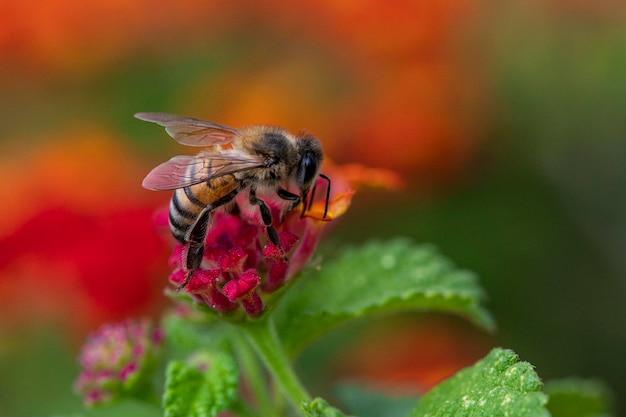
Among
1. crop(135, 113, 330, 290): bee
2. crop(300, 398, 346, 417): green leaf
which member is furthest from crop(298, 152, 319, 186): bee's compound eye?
crop(300, 398, 346, 417): green leaf

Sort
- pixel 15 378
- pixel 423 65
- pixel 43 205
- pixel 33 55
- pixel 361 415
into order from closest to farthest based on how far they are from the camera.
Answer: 1. pixel 361 415
2. pixel 15 378
3. pixel 43 205
4. pixel 423 65
5. pixel 33 55

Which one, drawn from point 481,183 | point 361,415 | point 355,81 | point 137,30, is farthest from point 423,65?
point 361,415

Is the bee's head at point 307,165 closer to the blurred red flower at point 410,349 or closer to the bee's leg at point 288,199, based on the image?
the bee's leg at point 288,199

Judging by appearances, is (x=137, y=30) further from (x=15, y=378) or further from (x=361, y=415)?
(x=361, y=415)

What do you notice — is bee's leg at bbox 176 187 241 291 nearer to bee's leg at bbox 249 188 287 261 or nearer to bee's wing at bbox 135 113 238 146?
bee's leg at bbox 249 188 287 261

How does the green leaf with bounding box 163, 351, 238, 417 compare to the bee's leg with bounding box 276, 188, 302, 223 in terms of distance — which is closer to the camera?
the green leaf with bounding box 163, 351, 238, 417

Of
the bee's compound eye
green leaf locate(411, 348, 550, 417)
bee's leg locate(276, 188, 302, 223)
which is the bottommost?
green leaf locate(411, 348, 550, 417)
